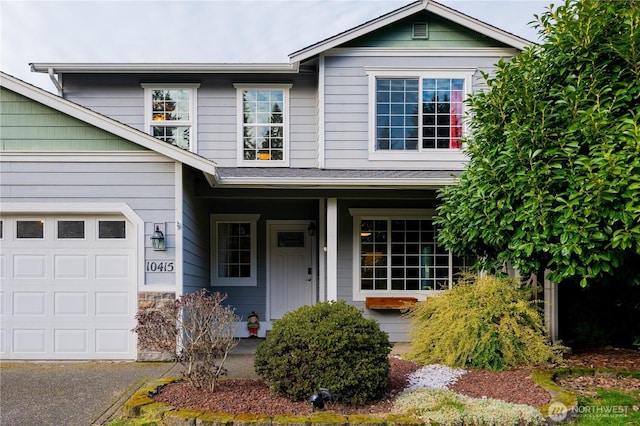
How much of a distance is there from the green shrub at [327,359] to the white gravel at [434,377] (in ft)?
1.96

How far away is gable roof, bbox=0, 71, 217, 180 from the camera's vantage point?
23.4ft

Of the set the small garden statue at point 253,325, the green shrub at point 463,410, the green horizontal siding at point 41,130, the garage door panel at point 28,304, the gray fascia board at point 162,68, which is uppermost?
the gray fascia board at point 162,68

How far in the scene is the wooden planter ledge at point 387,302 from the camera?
8.77 m

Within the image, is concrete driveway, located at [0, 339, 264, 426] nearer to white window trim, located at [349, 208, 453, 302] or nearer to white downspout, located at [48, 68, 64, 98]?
white window trim, located at [349, 208, 453, 302]

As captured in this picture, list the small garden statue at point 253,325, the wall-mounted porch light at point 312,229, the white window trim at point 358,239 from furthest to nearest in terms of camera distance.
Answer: the wall-mounted porch light at point 312,229
the small garden statue at point 253,325
the white window trim at point 358,239

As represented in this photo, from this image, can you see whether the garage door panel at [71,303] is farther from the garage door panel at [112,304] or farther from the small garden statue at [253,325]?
the small garden statue at [253,325]

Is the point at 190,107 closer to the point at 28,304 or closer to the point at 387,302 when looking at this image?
the point at 28,304

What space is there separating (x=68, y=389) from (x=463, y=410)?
4485 mm

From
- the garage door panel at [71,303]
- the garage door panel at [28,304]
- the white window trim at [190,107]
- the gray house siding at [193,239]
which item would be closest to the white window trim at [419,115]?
the gray house siding at [193,239]

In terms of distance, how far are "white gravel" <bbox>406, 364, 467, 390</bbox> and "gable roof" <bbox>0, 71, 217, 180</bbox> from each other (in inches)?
158

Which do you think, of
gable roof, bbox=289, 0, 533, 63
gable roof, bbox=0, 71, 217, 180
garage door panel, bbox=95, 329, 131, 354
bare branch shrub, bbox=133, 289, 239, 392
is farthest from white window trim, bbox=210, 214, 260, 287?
bare branch shrub, bbox=133, 289, 239, 392

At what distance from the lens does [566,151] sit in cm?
518

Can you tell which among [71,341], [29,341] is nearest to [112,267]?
[71,341]

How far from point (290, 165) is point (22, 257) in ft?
15.6
